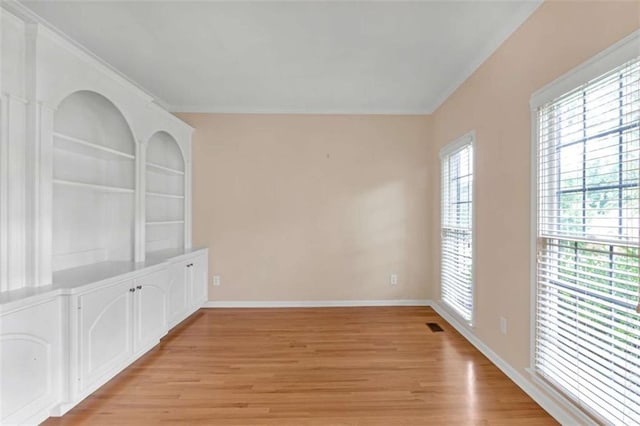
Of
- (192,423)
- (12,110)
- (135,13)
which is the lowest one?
(192,423)

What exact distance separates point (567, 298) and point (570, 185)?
2.21ft

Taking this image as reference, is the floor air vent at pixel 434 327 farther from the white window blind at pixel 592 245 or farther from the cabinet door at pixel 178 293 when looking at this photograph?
the cabinet door at pixel 178 293

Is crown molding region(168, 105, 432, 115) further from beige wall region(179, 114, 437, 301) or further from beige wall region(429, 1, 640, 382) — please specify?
beige wall region(429, 1, 640, 382)

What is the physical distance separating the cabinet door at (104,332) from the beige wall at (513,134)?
121 inches

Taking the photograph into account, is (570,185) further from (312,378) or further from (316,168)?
(316,168)

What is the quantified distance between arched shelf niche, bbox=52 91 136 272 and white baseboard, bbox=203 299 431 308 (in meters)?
1.49

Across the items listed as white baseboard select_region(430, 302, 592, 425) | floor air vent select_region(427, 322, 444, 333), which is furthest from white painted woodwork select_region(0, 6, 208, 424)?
white baseboard select_region(430, 302, 592, 425)

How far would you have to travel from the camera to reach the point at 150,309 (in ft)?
8.68

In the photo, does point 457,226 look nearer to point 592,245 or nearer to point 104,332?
point 592,245

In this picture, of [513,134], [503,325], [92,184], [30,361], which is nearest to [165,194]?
[92,184]

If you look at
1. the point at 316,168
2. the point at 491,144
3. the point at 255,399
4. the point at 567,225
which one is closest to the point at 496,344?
the point at 567,225

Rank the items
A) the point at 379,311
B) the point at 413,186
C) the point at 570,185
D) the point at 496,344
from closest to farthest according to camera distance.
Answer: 1. the point at 570,185
2. the point at 496,344
3. the point at 379,311
4. the point at 413,186

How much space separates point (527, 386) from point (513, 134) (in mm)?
1846

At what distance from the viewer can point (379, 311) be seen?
3777 mm
